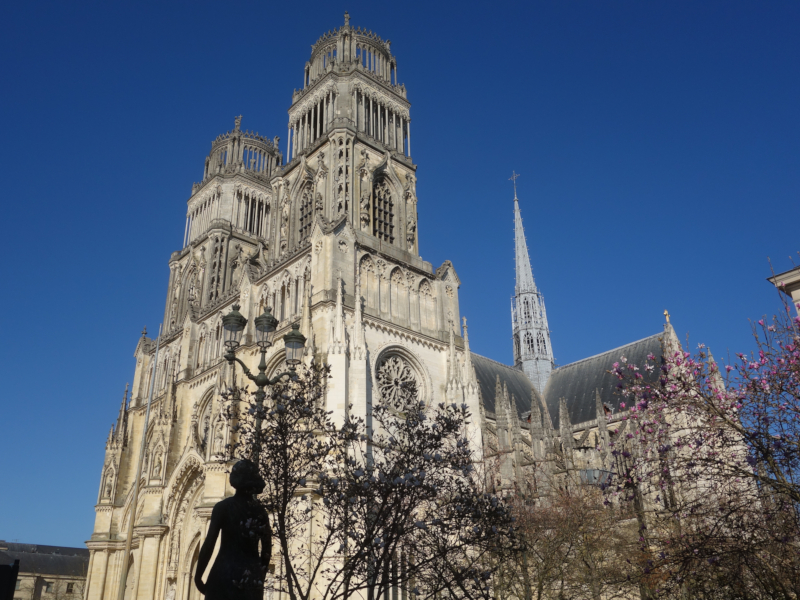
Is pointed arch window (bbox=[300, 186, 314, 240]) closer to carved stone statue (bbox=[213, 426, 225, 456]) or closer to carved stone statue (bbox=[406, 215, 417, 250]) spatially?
carved stone statue (bbox=[406, 215, 417, 250])

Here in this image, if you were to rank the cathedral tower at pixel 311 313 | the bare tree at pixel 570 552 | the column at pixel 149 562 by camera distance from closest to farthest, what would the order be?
the bare tree at pixel 570 552
the cathedral tower at pixel 311 313
the column at pixel 149 562

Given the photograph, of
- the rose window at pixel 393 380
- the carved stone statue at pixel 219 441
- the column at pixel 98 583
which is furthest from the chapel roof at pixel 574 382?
the column at pixel 98 583

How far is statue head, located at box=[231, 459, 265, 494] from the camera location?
8266 millimetres

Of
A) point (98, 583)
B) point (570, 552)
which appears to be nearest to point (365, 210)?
point (570, 552)

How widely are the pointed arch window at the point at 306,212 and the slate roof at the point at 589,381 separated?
22.8 m

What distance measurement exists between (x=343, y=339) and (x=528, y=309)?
36.3 meters

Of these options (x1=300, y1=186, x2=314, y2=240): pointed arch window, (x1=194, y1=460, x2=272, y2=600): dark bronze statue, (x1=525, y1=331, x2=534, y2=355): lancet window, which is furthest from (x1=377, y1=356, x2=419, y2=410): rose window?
(x1=525, y1=331, x2=534, y2=355): lancet window

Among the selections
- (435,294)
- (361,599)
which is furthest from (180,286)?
(361,599)

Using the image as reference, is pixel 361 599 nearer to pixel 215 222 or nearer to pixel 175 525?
pixel 175 525

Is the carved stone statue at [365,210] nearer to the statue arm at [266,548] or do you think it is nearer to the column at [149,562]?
the column at [149,562]

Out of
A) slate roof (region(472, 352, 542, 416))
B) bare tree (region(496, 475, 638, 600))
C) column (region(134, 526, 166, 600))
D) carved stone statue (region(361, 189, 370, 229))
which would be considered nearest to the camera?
bare tree (region(496, 475, 638, 600))

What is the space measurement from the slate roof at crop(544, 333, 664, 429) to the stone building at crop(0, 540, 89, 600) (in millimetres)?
44302

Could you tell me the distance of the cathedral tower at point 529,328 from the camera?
5766 cm

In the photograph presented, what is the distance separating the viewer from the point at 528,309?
62625mm
